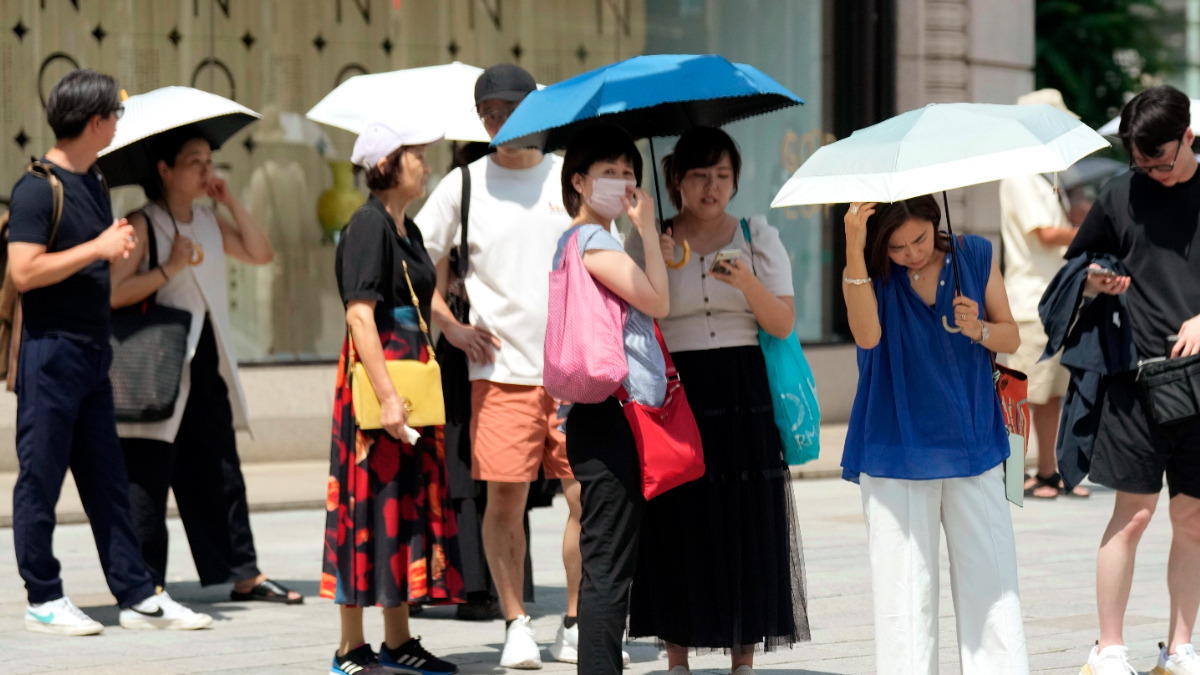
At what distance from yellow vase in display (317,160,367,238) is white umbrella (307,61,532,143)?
6.18 metres

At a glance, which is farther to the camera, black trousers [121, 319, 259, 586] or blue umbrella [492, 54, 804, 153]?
black trousers [121, 319, 259, 586]

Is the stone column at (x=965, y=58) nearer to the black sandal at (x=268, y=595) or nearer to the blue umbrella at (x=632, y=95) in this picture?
the black sandal at (x=268, y=595)

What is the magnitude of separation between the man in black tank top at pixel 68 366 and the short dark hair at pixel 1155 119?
3794 millimetres

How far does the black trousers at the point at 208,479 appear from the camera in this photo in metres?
7.44

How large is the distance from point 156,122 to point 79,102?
1.62 feet

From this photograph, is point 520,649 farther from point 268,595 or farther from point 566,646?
point 268,595

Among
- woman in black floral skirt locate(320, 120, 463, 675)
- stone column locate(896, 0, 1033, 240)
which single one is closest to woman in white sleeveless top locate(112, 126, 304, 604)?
woman in black floral skirt locate(320, 120, 463, 675)

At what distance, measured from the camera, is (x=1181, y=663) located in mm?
5629

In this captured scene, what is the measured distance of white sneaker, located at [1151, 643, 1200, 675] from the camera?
221 inches

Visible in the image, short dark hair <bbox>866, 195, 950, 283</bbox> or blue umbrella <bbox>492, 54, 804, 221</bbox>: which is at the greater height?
blue umbrella <bbox>492, 54, 804, 221</bbox>

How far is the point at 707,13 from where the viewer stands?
613 inches

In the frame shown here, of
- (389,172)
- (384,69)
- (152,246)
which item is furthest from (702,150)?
(384,69)

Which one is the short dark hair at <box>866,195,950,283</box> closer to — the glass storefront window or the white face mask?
the white face mask

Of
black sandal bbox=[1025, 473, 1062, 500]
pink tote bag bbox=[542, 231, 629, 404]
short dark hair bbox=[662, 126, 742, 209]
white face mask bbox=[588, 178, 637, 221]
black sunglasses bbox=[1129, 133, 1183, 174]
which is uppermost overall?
short dark hair bbox=[662, 126, 742, 209]
